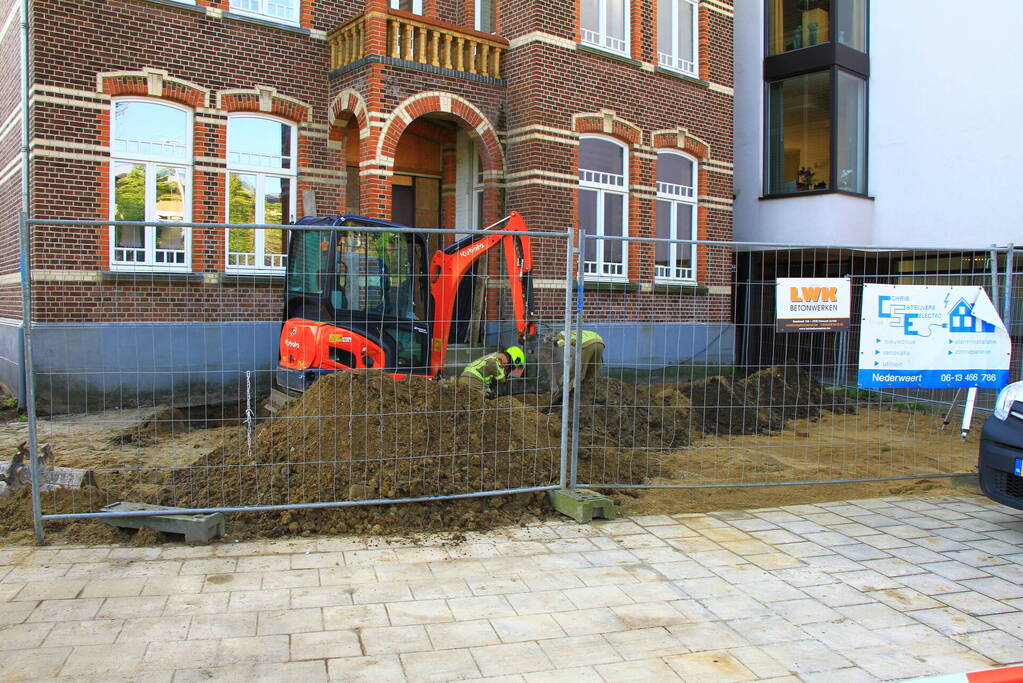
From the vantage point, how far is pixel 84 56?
10.9 m

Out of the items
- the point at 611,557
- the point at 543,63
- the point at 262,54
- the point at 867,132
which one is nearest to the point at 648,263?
the point at 543,63

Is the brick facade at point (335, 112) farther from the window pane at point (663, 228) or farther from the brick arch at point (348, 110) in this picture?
the window pane at point (663, 228)

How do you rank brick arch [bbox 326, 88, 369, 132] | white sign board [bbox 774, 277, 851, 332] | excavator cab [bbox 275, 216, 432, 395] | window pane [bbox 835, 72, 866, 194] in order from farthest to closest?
window pane [bbox 835, 72, 866, 194], brick arch [bbox 326, 88, 369, 132], excavator cab [bbox 275, 216, 432, 395], white sign board [bbox 774, 277, 851, 332]

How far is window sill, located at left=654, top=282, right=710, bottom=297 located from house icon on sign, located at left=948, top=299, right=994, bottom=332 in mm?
8071

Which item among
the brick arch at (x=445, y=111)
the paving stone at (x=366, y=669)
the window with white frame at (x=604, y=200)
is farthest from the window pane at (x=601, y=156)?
the paving stone at (x=366, y=669)

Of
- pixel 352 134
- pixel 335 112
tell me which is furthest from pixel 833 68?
pixel 335 112

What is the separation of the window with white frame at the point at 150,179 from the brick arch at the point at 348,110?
2.17m

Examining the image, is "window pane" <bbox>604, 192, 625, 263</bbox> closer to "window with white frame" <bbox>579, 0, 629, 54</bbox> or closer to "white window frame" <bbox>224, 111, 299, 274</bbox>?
"window with white frame" <bbox>579, 0, 629, 54</bbox>

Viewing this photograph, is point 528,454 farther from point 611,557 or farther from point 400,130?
point 400,130

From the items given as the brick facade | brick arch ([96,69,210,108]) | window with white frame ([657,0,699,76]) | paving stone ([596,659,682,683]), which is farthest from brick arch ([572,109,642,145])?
paving stone ([596,659,682,683])

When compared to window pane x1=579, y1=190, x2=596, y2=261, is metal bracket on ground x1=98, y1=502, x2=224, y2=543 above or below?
below

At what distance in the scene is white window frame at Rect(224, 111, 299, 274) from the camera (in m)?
12.1

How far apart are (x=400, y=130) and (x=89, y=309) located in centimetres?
509

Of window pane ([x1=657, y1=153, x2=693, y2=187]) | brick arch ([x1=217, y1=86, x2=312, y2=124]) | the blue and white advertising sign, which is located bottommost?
the blue and white advertising sign
